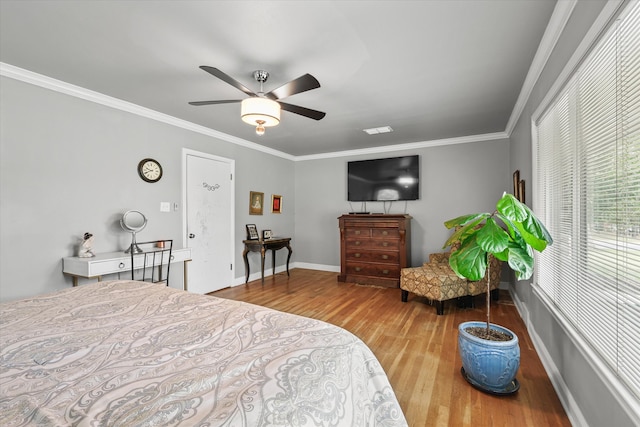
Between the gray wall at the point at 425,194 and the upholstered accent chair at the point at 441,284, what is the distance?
3.74 ft

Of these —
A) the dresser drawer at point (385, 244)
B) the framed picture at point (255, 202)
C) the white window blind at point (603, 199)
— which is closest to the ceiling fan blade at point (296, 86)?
the white window blind at point (603, 199)

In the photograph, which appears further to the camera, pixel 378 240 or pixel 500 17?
pixel 378 240

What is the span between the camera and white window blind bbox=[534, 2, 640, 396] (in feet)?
3.67

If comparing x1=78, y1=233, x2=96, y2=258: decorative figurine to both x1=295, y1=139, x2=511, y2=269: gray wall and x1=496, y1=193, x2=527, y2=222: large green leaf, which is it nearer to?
x1=496, y1=193, x2=527, y2=222: large green leaf

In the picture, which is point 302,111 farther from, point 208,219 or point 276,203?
point 276,203

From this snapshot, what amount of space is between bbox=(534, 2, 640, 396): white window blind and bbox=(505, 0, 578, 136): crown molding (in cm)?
38

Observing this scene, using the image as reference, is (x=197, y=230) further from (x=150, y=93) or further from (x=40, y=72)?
(x=40, y=72)

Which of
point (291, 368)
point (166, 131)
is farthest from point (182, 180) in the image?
point (291, 368)

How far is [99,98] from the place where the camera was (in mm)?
3068

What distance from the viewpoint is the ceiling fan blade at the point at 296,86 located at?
2070 mm

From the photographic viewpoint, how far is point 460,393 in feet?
6.46

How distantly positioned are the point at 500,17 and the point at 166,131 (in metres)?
3.67

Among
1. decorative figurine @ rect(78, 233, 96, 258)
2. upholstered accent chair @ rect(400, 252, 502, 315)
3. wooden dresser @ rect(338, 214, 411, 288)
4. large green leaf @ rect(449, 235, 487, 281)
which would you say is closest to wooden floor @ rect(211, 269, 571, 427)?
upholstered accent chair @ rect(400, 252, 502, 315)

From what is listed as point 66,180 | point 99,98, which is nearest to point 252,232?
point 66,180
